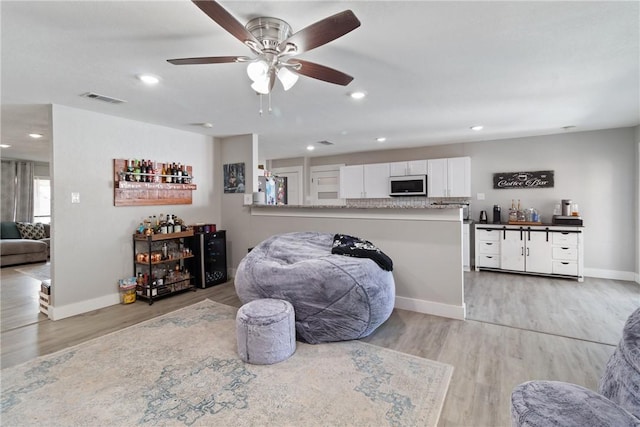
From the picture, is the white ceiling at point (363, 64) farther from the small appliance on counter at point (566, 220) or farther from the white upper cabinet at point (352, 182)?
the white upper cabinet at point (352, 182)

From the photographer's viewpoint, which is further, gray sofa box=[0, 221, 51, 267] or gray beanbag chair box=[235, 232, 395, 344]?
gray sofa box=[0, 221, 51, 267]

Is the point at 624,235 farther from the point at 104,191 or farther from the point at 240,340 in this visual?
the point at 104,191

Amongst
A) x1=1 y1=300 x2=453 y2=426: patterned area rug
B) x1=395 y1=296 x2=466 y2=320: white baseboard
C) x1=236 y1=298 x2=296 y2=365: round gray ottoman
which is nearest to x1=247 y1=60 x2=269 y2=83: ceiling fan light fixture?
x1=236 y1=298 x2=296 y2=365: round gray ottoman

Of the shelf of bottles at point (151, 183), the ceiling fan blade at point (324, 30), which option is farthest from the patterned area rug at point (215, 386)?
the ceiling fan blade at point (324, 30)

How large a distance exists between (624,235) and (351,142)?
14.4 feet

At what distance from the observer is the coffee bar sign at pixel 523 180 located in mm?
4859

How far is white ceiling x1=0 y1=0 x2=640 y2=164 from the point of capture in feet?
5.26

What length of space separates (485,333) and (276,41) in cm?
297

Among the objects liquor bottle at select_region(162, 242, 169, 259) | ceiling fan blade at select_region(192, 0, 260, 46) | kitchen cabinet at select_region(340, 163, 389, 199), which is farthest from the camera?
kitchen cabinet at select_region(340, 163, 389, 199)

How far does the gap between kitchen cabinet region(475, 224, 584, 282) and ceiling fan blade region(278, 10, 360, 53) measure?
15.0 feet

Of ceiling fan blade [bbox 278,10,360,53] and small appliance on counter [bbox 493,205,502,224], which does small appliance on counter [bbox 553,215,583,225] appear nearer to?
small appliance on counter [bbox 493,205,502,224]

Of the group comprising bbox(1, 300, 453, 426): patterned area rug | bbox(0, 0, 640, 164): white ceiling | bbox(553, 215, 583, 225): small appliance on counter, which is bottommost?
bbox(1, 300, 453, 426): patterned area rug

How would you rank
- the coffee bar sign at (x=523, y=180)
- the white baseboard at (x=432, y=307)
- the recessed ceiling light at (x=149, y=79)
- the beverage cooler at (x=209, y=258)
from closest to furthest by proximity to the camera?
the recessed ceiling light at (x=149, y=79)
the white baseboard at (x=432, y=307)
the beverage cooler at (x=209, y=258)
the coffee bar sign at (x=523, y=180)

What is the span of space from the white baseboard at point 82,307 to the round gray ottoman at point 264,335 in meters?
2.29
